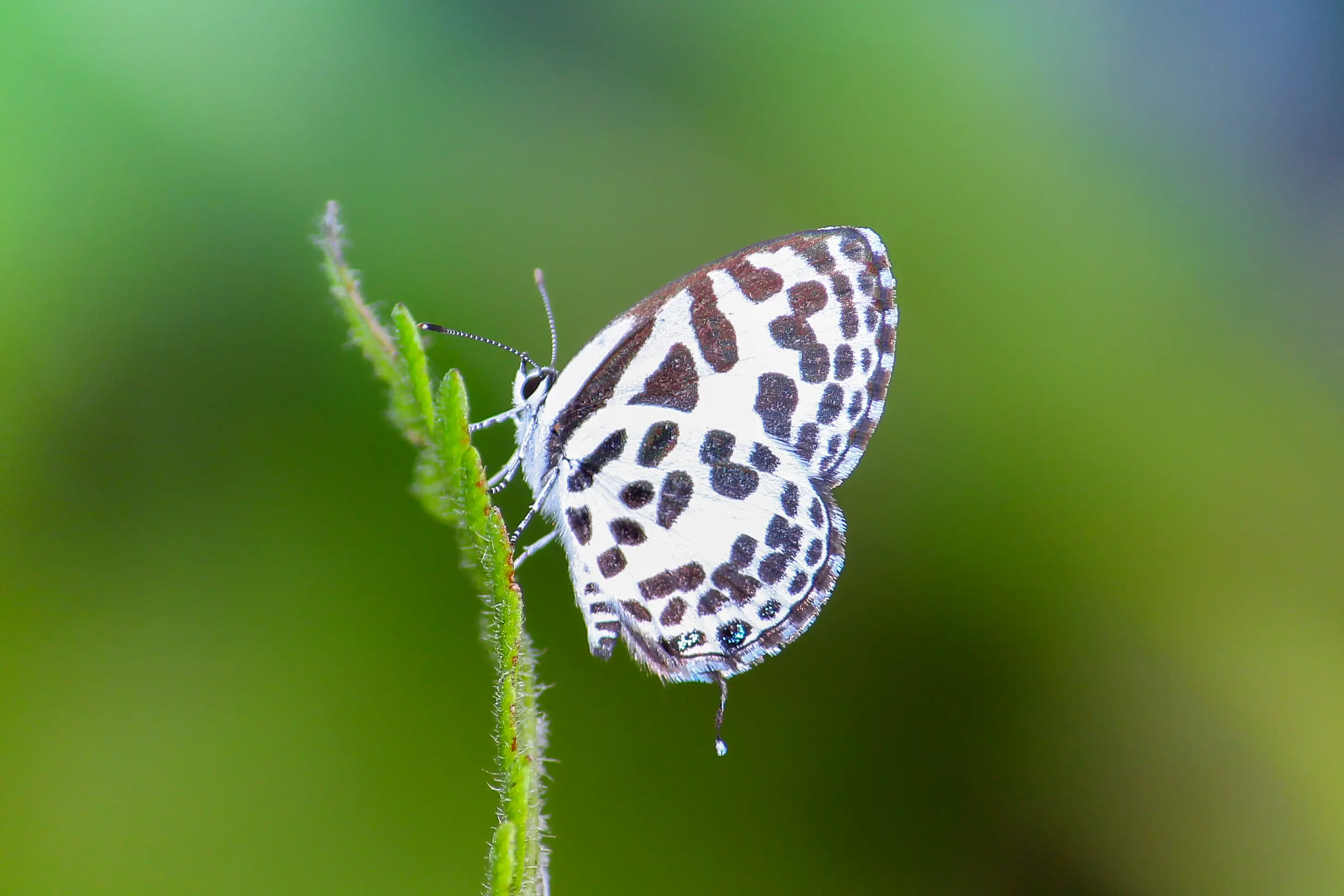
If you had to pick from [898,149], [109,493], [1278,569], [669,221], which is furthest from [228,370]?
[1278,569]

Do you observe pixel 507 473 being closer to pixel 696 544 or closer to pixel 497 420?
pixel 497 420

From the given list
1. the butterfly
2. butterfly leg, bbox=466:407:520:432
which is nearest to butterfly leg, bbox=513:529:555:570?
the butterfly

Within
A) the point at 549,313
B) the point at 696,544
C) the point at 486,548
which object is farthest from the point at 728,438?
the point at 486,548

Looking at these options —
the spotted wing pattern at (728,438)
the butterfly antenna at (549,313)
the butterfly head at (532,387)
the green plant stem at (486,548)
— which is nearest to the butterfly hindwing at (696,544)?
the spotted wing pattern at (728,438)

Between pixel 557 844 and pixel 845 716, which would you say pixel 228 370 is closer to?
pixel 557 844

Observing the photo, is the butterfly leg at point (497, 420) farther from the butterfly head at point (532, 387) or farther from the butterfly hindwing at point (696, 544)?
the butterfly hindwing at point (696, 544)

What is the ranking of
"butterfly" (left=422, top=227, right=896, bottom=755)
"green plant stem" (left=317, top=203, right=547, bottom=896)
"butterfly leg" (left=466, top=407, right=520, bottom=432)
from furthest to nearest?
"butterfly" (left=422, top=227, right=896, bottom=755) → "butterfly leg" (left=466, top=407, right=520, bottom=432) → "green plant stem" (left=317, top=203, right=547, bottom=896)

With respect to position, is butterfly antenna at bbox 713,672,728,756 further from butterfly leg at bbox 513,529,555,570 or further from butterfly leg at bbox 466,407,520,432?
butterfly leg at bbox 466,407,520,432
